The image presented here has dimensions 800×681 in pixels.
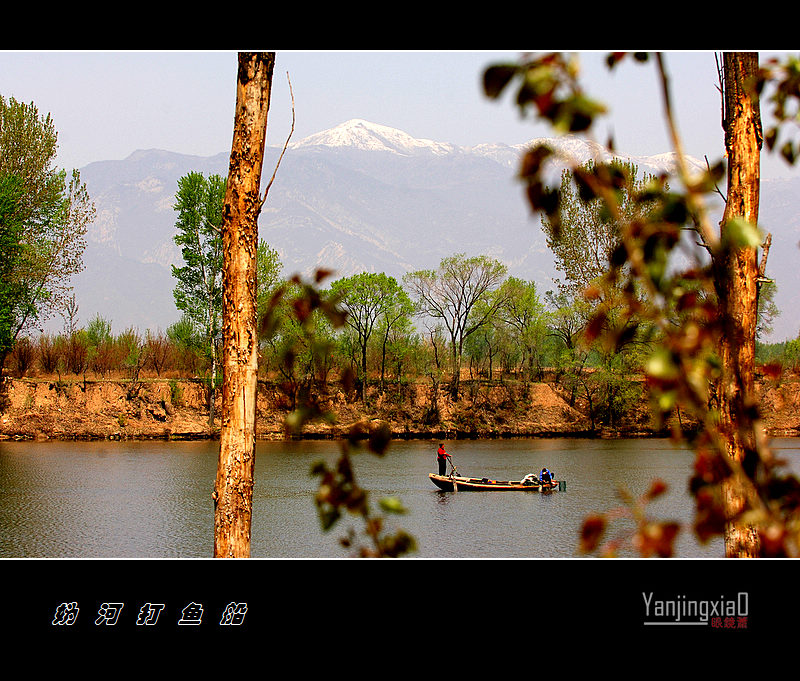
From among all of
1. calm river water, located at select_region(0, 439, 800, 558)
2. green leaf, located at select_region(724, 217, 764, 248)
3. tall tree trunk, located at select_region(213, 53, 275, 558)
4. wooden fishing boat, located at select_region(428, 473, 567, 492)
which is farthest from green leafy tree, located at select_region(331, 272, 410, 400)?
green leaf, located at select_region(724, 217, 764, 248)

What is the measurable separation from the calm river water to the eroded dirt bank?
1670 mm

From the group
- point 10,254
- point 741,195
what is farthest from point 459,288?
point 741,195

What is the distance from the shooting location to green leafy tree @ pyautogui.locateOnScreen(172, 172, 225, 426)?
2341 centimetres

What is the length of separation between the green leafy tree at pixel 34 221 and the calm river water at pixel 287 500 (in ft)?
13.1

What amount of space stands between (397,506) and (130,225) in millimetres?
106613

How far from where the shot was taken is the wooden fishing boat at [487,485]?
13461 millimetres

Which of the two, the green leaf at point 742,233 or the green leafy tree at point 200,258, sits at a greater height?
the green leafy tree at point 200,258

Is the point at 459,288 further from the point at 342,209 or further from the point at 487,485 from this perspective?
the point at 342,209

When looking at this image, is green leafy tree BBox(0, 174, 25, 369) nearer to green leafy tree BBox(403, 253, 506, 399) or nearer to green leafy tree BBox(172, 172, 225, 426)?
green leafy tree BBox(172, 172, 225, 426)

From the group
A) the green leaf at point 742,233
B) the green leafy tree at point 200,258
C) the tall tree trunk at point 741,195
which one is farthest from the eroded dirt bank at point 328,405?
the green leaf at point 742,233

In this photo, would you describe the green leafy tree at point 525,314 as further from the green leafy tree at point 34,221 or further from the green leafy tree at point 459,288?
the green leafy tree at point 34,221

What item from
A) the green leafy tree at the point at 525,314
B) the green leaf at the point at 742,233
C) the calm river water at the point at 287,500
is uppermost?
the green leafy tree at the point at 525,314
